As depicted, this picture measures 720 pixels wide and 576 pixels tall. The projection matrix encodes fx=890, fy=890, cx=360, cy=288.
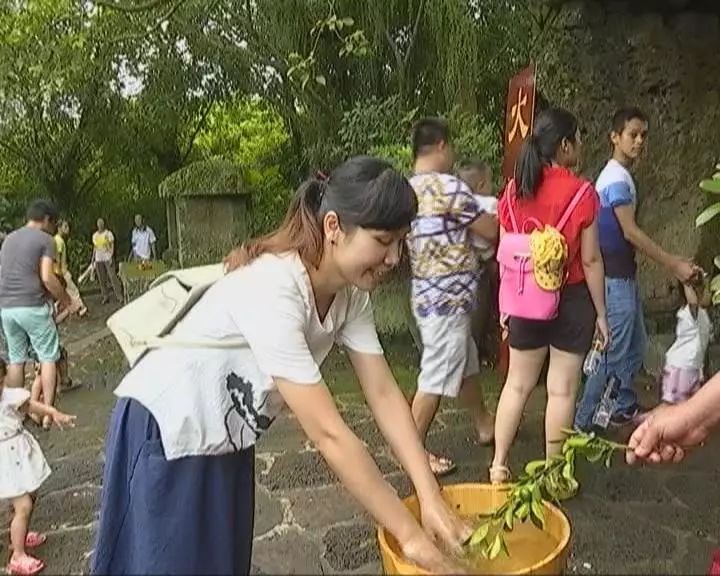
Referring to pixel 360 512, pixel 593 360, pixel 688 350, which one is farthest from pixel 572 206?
pixel 688 350

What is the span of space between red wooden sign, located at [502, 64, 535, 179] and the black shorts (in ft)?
5.35

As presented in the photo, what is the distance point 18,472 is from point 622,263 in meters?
3.02

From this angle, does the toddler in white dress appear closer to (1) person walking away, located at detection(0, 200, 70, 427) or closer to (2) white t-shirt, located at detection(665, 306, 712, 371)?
(1) person walking away, located at detection(0, 200, 70, 427)

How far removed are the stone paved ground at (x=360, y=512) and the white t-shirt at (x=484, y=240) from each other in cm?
109

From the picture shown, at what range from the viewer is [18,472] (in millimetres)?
3664

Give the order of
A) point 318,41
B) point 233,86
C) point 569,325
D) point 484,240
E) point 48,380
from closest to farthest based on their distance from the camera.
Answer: point 569,325, point 484,240, point 48,380, point 318,41, point 233,86

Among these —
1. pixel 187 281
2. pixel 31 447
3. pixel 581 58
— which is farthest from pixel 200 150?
pixel 187 281

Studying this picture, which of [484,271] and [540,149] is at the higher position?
[540,149]

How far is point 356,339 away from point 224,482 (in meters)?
0.50

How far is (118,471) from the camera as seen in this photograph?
2291 millimetres

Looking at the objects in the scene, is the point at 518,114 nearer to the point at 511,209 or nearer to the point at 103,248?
the point at 511,209

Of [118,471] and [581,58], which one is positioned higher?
[581,58]

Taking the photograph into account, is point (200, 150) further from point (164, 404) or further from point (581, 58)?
point (164, 404)

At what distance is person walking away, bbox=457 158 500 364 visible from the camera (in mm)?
4258
